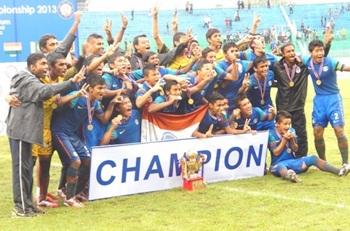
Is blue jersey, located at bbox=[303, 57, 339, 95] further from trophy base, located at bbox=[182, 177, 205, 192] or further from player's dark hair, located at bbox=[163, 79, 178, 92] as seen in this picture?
trophy base, located at bbox=[182, 177, 205, 192]

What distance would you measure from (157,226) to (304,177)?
106 inches

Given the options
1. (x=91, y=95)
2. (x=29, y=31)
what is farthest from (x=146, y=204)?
(x=29, y=31)

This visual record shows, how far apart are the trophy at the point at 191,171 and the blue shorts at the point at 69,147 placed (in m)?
1.15

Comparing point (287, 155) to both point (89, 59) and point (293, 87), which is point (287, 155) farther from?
point (89, 59)

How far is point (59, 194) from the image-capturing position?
7004 mm

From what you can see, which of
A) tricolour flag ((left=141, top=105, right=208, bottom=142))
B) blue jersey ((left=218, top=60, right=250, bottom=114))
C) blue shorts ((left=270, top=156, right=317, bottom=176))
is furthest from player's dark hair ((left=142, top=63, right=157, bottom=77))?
blue shorts ((left=270, top=156, right=317, bottom=176))

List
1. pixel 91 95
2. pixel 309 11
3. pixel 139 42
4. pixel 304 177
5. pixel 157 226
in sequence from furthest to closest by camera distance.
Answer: pixel 309 11, pixel 139 42, pixel 304 177, pixel 91 95, pixel 157 226

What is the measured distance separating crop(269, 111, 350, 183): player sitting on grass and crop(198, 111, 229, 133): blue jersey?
0.65 meters

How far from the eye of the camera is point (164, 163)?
7.30 metres

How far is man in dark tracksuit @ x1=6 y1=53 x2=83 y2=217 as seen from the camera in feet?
19.4

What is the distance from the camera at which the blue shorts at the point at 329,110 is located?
8141mm

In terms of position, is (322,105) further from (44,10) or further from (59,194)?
(44,10)

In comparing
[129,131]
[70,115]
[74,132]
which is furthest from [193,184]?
[70,115]

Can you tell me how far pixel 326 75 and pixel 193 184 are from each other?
7.46ft
